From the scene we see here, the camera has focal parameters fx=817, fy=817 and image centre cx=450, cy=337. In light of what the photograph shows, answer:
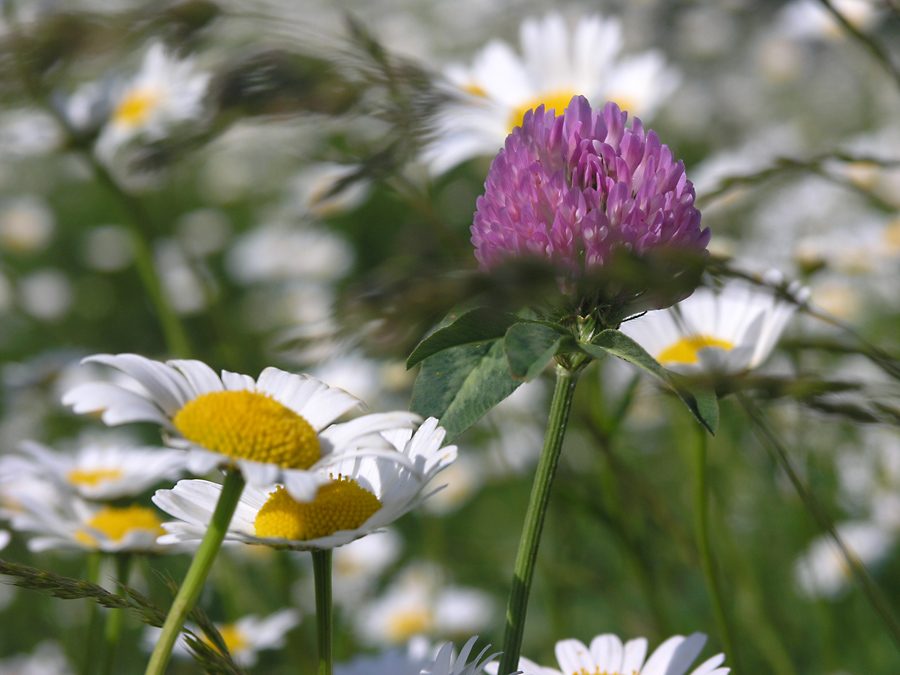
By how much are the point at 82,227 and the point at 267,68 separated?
4525mm

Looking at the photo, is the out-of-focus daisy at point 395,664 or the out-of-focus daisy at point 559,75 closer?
the out-of-focus daisy at point 395,664

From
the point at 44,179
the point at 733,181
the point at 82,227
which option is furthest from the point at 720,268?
the point at 44,179

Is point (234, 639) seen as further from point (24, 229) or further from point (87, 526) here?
point (24, 229)

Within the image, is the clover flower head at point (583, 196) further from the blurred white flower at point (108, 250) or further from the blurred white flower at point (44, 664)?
the blurred white flower at point (108, 250)

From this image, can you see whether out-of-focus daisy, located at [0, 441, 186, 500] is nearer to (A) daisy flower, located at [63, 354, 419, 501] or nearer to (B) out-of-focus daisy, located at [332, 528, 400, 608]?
(A) daisy flower, located at [63, 354, 419, 501]

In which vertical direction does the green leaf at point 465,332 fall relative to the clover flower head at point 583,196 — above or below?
below

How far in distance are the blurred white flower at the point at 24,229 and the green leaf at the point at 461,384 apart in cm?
400

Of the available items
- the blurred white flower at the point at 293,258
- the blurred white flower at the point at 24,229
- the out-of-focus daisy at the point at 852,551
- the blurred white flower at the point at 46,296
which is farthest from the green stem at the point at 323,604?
the blurred white flower at the point at 24,229

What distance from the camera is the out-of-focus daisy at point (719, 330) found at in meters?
0.60

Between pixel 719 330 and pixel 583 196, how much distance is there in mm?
396

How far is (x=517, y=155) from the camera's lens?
1.28 ft

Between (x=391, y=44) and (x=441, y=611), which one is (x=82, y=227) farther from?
(x=441, y=611)

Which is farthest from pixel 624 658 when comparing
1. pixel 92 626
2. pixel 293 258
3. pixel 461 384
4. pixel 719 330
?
pixel 293 258

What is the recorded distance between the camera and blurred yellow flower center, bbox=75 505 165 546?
711 mm
